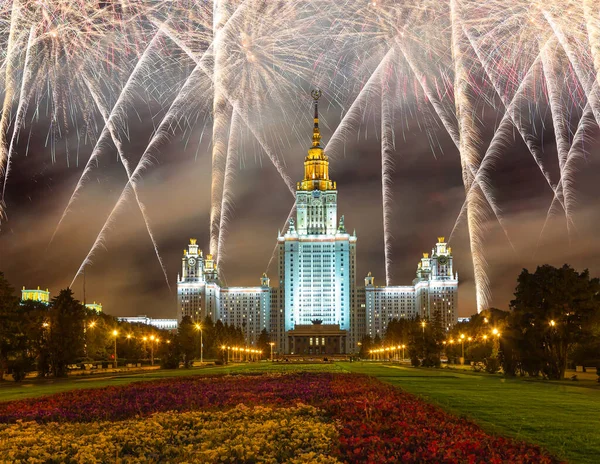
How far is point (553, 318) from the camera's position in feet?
166

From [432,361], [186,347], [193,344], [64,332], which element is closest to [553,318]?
[432,361]

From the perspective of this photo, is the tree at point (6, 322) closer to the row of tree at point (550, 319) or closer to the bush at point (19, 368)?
the bush at point (19, 368)

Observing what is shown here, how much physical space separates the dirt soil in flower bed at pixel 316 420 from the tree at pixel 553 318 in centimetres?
2461

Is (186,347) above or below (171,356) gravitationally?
above

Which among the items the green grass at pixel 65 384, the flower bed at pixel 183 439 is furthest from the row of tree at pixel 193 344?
Answer: the flower bed at pixel 183 439

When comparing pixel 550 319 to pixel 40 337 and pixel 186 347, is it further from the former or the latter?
pixel 186 347

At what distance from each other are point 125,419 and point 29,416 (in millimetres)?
3105

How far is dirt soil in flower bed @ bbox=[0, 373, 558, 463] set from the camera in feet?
47.6

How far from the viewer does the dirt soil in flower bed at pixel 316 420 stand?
14516mm

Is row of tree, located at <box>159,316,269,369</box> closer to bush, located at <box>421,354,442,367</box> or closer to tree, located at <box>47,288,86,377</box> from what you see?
tree, located at <box>47,288,86,377</box>

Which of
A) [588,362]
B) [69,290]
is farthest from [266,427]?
[588,362]

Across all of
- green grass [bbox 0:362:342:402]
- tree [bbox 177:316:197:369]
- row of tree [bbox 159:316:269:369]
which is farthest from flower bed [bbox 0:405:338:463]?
tree [bbox 177:316:197:369]

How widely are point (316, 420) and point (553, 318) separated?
3549cm

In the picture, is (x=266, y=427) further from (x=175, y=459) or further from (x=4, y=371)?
(x=4, y=371)
